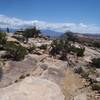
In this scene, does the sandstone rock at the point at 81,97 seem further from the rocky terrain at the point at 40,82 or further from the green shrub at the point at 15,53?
the green shrub at the point at 15,53

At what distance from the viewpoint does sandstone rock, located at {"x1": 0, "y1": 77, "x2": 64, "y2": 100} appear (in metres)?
18.7

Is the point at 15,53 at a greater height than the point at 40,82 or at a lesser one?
greater

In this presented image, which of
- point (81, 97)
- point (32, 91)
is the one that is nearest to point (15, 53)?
point (32, 91)

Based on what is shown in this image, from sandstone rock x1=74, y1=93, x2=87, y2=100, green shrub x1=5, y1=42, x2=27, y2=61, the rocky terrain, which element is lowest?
sandstone rock x1=74, y1=93, x2=87, y2=100

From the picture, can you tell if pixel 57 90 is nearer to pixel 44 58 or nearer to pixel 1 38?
pixel 44 58

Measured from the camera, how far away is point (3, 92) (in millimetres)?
19328

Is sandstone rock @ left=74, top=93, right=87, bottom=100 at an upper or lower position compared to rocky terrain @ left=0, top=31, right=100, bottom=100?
lower

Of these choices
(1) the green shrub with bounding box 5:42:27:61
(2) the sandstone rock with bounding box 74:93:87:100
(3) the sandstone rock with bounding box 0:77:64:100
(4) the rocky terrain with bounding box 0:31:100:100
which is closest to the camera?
(3) the sandstone rock with bounding box 0:77:64:100

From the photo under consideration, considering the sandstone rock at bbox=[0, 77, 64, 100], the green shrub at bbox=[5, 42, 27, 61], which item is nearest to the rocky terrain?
the sandstone rock at bbox=[0, 77, 64, 100]

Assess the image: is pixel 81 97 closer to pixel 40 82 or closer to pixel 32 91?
pixel 40 82

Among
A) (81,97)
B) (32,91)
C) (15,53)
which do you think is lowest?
(81,97)

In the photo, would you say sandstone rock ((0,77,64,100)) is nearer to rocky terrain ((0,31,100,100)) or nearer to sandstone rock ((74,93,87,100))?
rocky terrain ((0,31,100,100))

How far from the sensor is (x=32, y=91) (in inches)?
795

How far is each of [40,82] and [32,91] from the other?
99.2 inches
